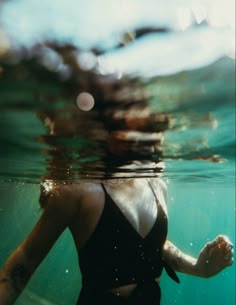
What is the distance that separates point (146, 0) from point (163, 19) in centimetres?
29

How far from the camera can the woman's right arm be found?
340 cm

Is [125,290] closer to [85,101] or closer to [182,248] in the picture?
[85,101]

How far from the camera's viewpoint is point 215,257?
4770 millimetres

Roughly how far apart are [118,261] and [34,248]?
45.6 inches

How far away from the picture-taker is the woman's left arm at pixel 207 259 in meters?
4.66

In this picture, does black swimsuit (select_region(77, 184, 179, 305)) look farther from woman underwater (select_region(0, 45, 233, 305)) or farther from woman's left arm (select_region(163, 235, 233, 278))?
woman's left arm (select_region(163, 235, 233, 278))

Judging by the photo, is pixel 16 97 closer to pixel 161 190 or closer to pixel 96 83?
pixel 96 83

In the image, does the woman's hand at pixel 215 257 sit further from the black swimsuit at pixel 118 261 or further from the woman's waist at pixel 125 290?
the woman's waist at pixel 125 290

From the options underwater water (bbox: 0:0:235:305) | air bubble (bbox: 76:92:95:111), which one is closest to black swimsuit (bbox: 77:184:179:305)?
air bubble (bbox: 76:92:95:111)

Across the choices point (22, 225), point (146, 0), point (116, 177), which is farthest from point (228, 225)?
point (146, 0)

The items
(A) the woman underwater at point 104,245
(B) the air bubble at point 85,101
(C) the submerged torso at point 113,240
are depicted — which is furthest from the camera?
(B) the air bubble at point 85,101

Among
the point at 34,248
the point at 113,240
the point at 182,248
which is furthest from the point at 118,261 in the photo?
the point at 182,248

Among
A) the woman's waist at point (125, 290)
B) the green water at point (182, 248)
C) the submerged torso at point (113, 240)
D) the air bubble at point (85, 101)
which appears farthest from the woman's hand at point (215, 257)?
the green water at point (182, 248)

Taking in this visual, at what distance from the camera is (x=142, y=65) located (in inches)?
144
